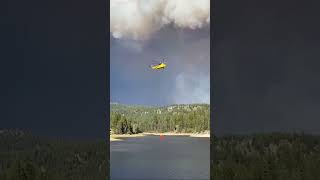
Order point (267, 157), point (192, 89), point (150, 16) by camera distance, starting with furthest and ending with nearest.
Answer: point (150, 16) → point (192, 89) → point (267, 157)

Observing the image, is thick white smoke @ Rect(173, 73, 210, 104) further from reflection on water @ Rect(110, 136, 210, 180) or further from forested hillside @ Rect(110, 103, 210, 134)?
reflection on water @ Rect(110, 136, 210, 180)

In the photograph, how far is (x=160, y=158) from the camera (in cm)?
541

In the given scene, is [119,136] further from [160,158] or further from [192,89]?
[192,89]

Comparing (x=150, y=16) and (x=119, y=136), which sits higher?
(x=150, y=16)
